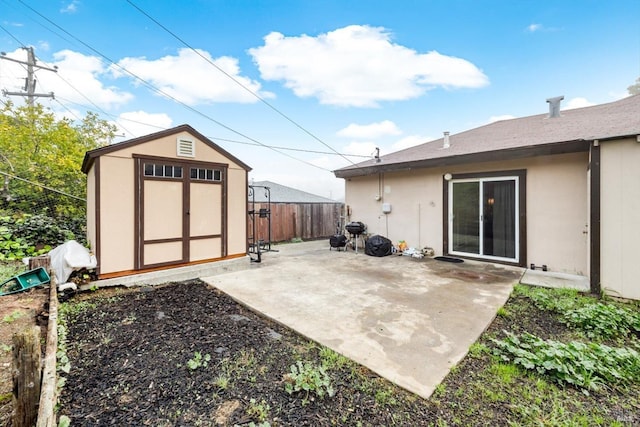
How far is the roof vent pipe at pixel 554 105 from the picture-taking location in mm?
7052

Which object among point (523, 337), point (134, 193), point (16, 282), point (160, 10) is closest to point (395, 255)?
point (523, 337)

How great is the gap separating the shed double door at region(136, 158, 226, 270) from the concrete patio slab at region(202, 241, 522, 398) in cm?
79

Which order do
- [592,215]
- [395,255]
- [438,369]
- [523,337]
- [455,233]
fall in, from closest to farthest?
[438,369] → [523,337] → [592,215] → [455,233] → [395,255]

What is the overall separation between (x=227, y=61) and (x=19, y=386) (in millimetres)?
9379

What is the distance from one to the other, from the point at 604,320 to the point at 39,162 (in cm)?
1168

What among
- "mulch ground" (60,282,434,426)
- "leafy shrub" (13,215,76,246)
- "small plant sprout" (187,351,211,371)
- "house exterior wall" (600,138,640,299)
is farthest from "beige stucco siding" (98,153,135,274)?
"house exterior wall" (600,138,640,299)

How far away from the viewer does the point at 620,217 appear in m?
3.78

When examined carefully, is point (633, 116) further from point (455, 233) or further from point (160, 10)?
point (160, 10)

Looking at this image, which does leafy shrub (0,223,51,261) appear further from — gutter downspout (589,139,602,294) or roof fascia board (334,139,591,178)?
gutter downspout (589,139,602,294)

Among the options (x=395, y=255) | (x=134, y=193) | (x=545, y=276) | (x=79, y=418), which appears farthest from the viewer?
(x=395, y=255)

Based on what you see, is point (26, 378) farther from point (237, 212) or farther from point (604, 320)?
point (604, 320)

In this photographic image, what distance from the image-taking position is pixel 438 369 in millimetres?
2189

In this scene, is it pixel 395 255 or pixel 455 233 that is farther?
pixel 395 255

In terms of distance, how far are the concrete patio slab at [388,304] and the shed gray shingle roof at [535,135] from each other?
2408mm
